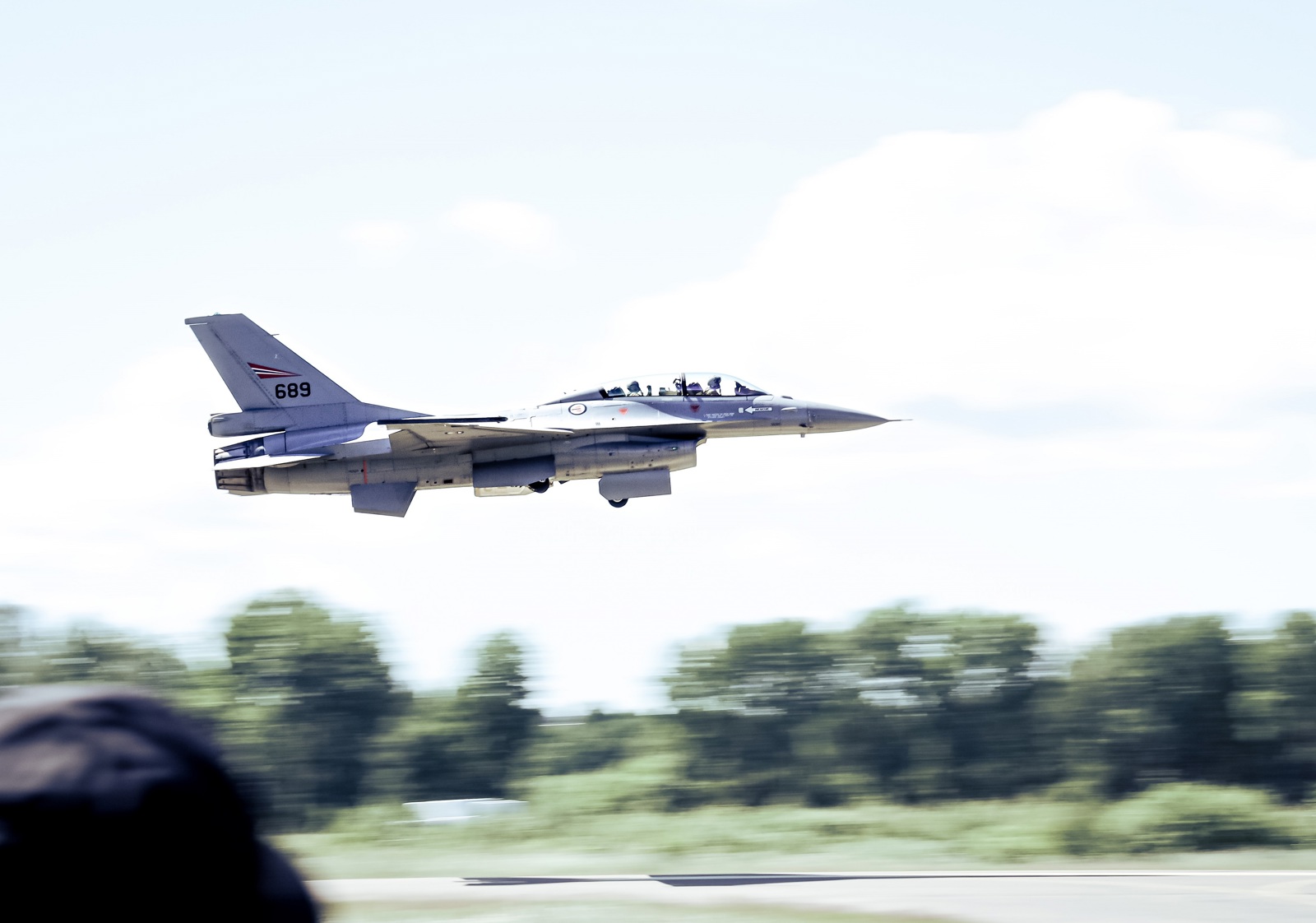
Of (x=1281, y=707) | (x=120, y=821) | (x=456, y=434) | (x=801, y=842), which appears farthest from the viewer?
(x=1281, y=707)

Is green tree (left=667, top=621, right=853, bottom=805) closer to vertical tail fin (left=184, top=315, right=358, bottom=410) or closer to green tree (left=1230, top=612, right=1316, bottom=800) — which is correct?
green tree (left=1230, top=612, right=1316, bottom=800)

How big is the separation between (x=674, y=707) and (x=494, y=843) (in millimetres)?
29041

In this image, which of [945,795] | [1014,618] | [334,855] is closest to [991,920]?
[334,855]

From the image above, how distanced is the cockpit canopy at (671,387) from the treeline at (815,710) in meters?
46.1

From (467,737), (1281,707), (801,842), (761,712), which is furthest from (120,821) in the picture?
(467,737)

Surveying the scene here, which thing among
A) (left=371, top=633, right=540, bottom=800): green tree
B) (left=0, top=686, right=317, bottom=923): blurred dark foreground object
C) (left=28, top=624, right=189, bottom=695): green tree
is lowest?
(left=371, top=633, right=540, bottom=800): green tree

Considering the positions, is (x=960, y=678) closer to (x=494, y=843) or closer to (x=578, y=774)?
(x=578, y=774)

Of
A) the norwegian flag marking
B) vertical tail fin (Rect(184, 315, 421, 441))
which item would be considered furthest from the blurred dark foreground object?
the norwegian flag marking

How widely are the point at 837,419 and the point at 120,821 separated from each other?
3520 cm

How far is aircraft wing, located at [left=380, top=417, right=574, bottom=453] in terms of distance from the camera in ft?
116

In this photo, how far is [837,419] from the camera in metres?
36.4

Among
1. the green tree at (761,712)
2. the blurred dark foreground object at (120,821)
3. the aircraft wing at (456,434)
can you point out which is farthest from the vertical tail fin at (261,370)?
the green tree at (761,712)

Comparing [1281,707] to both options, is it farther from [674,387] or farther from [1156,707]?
[674,387]

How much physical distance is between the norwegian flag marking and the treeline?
149 ft
